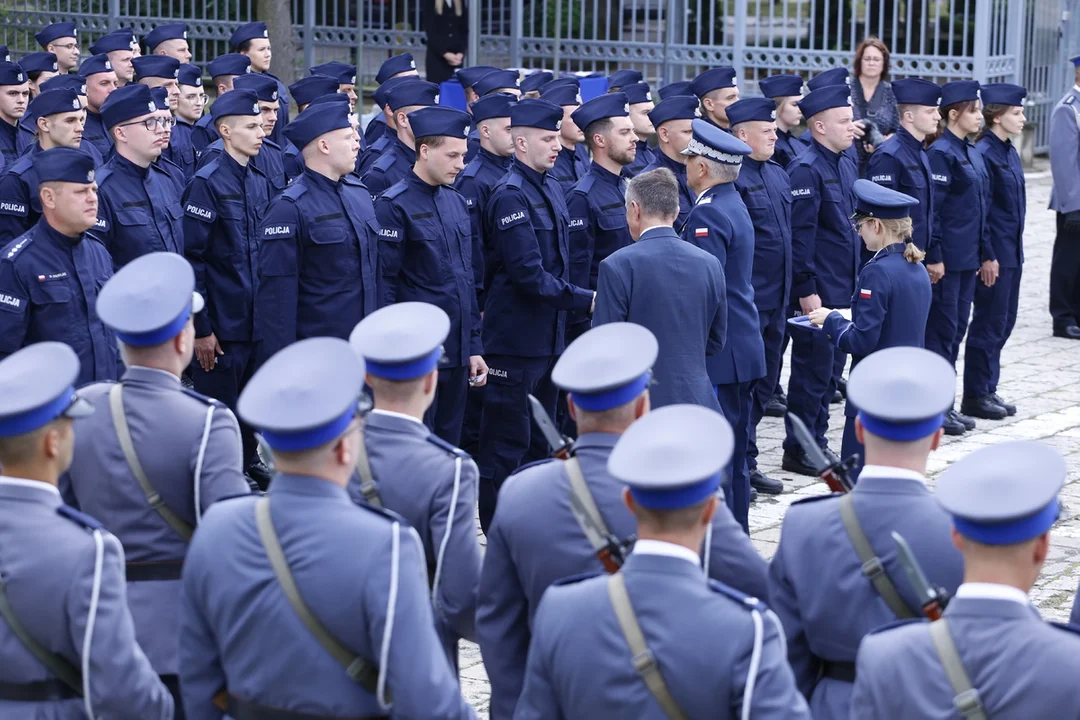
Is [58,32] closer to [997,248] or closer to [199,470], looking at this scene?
[997,248]

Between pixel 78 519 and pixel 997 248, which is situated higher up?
pixel 78 519

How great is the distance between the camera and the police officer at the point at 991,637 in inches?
115

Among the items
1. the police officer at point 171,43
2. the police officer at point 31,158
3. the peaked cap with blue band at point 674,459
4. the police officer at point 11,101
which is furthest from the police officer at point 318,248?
the police officer at point 171,43

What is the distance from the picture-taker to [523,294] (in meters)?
7.89

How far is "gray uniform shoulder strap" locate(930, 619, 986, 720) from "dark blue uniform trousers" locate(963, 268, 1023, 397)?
758cm

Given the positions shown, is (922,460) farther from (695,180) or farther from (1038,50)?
(1038,50)

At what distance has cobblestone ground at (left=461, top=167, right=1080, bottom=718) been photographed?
688 cm

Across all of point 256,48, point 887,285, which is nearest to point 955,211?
point 887,285

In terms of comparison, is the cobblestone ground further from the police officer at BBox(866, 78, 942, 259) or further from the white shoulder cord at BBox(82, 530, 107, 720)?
the white shoulder cord at BBox(82, 530, 107, 720)

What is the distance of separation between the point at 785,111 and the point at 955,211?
1358 millimetres

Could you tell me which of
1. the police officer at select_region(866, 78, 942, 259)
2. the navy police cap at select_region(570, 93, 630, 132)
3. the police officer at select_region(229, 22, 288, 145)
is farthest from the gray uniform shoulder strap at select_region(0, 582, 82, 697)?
the police officer at select_region(229, 22, 288, 145)

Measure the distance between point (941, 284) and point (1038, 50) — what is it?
35.6 ft

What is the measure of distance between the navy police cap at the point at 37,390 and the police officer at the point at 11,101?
7.22 metres

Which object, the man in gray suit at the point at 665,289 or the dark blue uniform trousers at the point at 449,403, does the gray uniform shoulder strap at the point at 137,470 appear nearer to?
the man in gray suit at the point at 665,289
